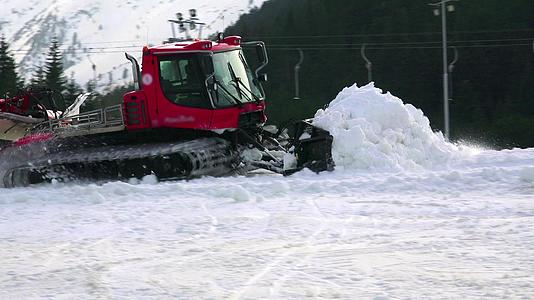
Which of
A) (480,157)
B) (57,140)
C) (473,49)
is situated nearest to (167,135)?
(57,140)

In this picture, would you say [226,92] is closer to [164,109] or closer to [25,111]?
[164,109]

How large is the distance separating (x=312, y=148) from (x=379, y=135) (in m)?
1.09

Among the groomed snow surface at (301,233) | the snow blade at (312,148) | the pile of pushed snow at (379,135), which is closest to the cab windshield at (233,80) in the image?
the snow blade at (312,148)

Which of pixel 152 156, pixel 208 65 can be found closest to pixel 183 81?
pixel 208 65

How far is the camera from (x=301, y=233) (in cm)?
706

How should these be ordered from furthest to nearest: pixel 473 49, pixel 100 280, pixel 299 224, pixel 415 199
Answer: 1. pixel 473 49
2. pixel 415 199
3. pixel 299 224
4. pixel 100 280

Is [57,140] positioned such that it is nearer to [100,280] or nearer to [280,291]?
[100,280]

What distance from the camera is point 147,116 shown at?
1258 cm

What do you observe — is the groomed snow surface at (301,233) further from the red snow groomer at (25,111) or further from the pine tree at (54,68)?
the pine tree at (54,68)

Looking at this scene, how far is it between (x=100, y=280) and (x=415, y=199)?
13.9 feet

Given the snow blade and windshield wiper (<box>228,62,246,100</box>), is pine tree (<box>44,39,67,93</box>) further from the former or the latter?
the snow blade

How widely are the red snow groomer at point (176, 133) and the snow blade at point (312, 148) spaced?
2cm

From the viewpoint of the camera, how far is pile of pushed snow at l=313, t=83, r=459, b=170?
11297 mm

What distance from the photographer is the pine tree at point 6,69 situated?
198 ft
